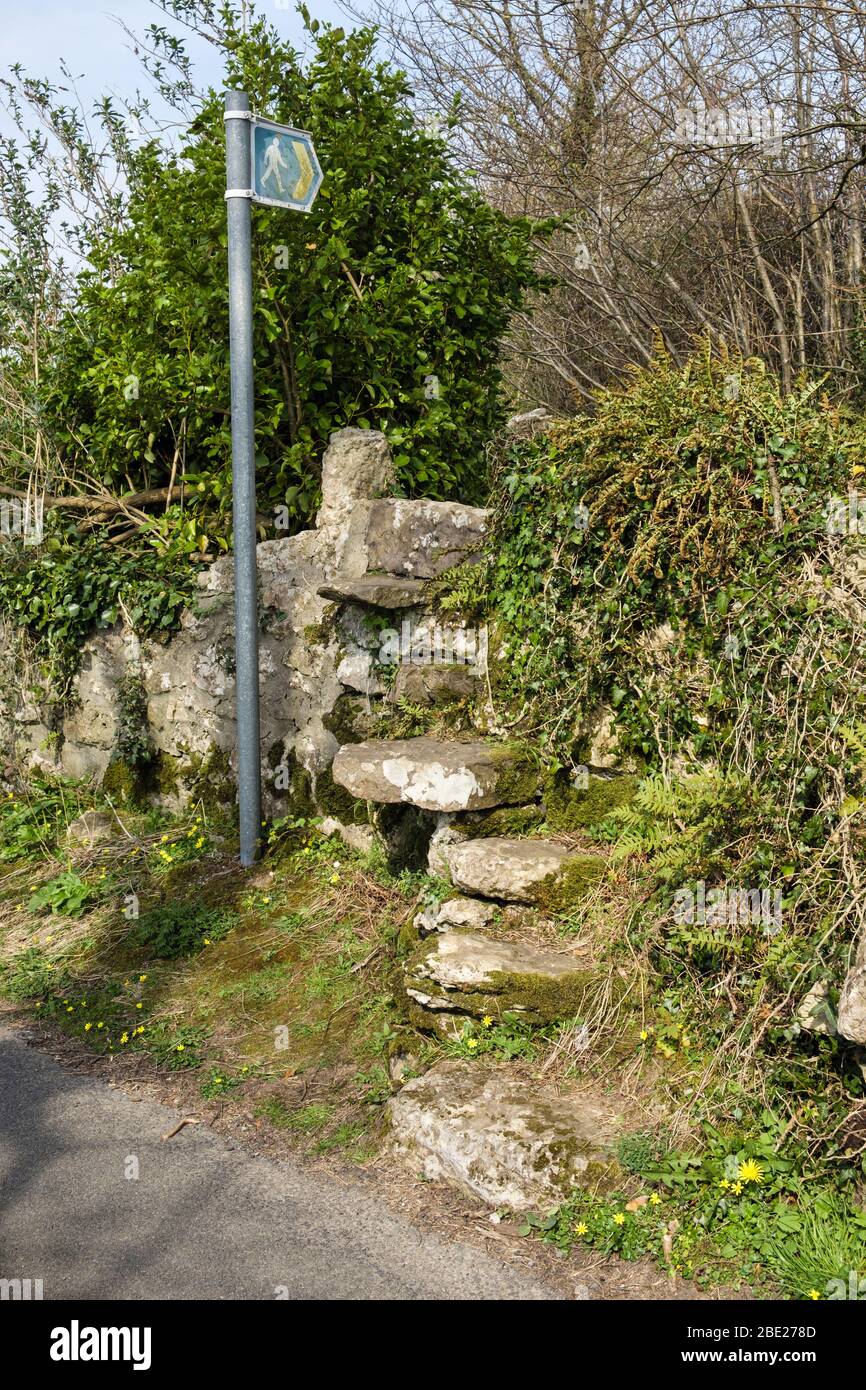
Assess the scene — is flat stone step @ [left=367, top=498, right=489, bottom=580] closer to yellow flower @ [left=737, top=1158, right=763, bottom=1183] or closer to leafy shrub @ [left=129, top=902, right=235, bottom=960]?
leafy shrub @ [left=129, top=902, right=235, bottom=960]

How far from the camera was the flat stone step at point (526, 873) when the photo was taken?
486 cm

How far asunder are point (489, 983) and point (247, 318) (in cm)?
367

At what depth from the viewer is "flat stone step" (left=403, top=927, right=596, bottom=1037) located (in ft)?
14.6

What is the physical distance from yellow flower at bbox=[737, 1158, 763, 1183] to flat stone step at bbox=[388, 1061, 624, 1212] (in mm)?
398

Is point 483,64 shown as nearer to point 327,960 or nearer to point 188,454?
point 188,454

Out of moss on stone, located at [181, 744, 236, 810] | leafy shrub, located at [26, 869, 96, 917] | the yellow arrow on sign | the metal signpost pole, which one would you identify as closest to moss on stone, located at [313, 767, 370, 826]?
the metal signpost pole

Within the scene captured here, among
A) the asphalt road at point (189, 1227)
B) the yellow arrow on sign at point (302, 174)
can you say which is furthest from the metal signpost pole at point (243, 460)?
the asphalt road at point (189, 1227)

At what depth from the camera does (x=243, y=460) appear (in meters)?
6.18

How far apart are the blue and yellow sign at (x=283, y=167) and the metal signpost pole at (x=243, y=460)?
53 mm

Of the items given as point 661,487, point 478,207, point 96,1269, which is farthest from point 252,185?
point 96,1269

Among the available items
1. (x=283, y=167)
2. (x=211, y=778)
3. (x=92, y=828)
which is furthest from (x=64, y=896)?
(x=283, y=167)

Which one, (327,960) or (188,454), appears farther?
(188,454)

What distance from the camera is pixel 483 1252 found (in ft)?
12.0

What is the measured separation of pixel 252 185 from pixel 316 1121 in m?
4.55
